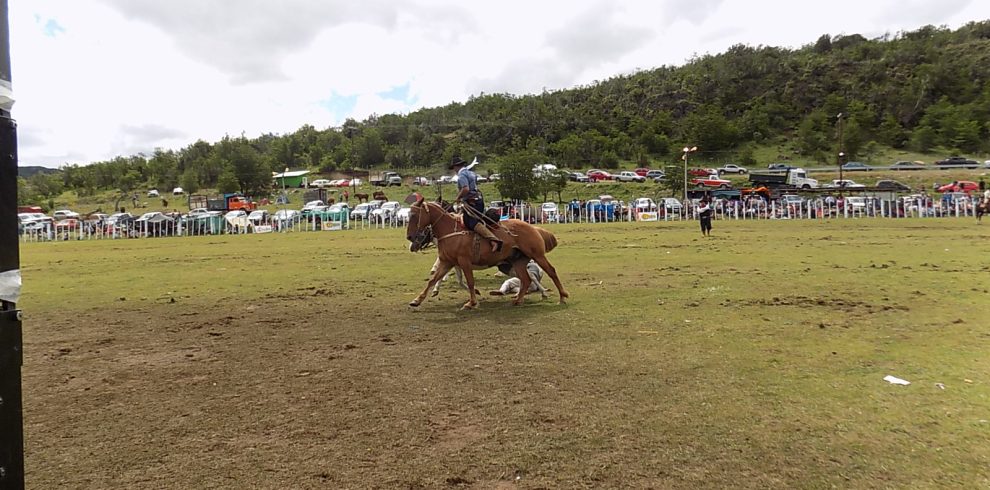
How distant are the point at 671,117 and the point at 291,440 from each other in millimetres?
127528

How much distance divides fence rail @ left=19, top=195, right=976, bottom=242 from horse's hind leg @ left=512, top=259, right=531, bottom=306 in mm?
32864

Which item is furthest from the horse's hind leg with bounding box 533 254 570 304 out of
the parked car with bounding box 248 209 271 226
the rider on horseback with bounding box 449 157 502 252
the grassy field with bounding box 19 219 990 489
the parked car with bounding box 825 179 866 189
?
the parked car with bounding box 825 179 866 189

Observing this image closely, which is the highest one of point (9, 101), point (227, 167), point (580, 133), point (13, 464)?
point (580, 133)

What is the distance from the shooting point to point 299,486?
3.98 meters

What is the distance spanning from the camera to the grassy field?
4.19 meters

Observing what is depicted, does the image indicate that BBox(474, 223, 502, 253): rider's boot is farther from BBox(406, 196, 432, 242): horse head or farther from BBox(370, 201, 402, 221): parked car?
BBox(370, 201, 402, 221): parked car

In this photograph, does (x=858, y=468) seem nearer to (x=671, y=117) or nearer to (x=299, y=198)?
(x=299, y=198)

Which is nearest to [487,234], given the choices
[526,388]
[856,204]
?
[526,388]

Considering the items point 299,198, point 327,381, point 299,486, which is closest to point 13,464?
point 299,486

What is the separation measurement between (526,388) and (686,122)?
114m

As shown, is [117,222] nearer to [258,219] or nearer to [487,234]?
[258,219]

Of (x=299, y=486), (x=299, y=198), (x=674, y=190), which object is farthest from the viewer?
(x=299, y=198)

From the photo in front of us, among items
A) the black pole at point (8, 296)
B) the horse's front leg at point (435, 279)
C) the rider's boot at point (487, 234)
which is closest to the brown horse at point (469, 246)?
the horse's front leg at point (435, 279)

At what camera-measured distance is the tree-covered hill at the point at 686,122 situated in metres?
92.2
